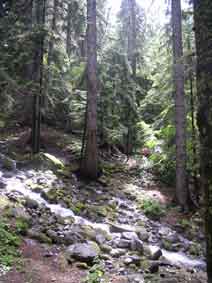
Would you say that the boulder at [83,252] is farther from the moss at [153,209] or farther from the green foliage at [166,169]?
the green foliage at [166,169]

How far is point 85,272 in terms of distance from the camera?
5.80 m

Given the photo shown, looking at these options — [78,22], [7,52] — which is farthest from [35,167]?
[78,22]

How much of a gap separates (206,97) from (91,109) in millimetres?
10003

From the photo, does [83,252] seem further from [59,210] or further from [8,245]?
[59,210]

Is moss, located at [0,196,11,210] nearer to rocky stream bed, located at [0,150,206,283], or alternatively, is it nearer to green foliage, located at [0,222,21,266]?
rocky stream bed, located at [0,150,206,283]

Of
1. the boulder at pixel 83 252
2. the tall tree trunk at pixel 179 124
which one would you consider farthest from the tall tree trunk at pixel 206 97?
the tall tree trunk at pixel 179 124

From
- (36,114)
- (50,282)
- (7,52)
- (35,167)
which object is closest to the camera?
(50,282)

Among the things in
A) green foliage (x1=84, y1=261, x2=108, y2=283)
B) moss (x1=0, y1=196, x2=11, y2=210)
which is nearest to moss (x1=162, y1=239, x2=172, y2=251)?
green foliage (x1=84, y1=261, x2=108, y2=283)

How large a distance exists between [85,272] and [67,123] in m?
13.2

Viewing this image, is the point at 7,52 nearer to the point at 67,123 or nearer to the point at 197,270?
the point at 197,270

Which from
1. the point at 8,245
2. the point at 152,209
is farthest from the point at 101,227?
the point at 8,245

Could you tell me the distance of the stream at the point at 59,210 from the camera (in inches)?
295

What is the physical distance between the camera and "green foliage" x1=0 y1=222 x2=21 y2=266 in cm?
550

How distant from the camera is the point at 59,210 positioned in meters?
8.77
